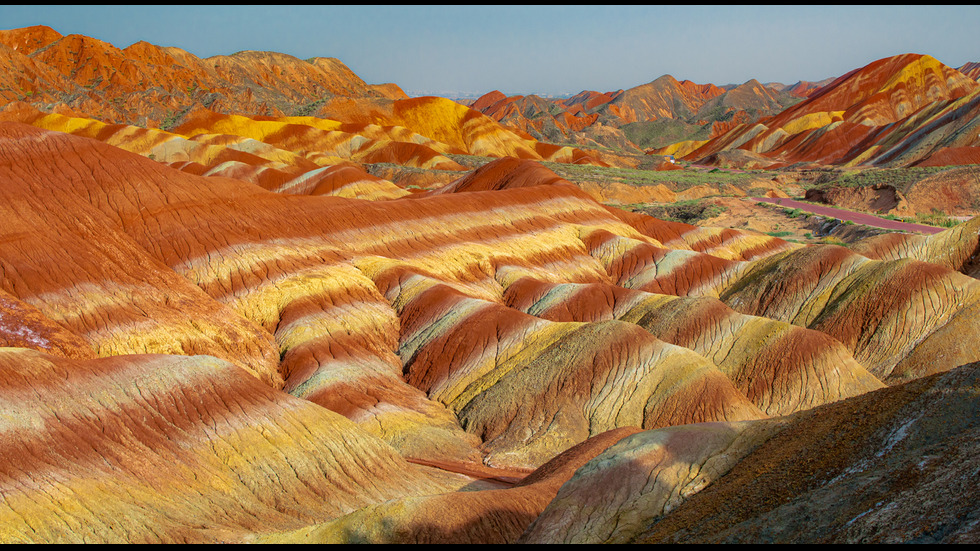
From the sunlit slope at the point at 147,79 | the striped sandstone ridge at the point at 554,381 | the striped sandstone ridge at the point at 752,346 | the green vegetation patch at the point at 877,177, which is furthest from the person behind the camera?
the sunlit slope at the point at 147,79

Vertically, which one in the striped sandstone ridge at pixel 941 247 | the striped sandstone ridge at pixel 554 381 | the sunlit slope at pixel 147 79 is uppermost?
the sunlit slope at pixel 147 79

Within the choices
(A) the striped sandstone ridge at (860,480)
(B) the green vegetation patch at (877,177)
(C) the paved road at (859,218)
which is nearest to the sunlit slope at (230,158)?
(C) the paved road at (859,218)

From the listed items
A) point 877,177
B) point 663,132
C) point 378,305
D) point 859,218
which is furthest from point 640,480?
point 663,132

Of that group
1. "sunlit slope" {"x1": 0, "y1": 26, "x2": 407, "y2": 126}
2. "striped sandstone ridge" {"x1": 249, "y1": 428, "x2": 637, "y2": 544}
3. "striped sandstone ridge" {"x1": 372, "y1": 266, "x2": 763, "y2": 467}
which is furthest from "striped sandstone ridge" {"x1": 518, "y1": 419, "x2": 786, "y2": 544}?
"sunlit slope" {"x1": 0, "y1": 26, "x2": 407, "y2": 126}

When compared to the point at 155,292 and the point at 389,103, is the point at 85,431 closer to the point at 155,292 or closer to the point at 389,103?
the point at 155,292

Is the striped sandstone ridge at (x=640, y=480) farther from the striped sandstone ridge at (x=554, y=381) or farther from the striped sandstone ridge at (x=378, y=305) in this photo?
the striped sandstone ridge at (x=554, y=381)

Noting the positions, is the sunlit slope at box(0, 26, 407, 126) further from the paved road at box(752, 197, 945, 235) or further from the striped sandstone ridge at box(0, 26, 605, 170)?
the paved road at box(752, 197, 945, 235)

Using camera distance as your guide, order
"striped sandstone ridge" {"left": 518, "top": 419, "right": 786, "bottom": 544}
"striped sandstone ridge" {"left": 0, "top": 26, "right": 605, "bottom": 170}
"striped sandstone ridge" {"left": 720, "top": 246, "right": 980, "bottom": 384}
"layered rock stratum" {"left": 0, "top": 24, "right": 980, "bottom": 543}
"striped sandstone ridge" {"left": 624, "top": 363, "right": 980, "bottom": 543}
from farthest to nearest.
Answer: "striped sandstone ridge" {"left": 0, "top": 26, "right": 605, "bottom": 170}, "striped sandstone ridge" {"left": 720, "top": 246, "right": 980, "bottom": 384}, "striped sandstone ridge" {"left": 518, "top": 419, "right": 786, "bottom": 544}, "layered rock stratum" {"left": 0, "top": 24, "right": 980, "bottom": 543}, "striped sandstone ridge" {"left": 624, "top": 363, "right": 980, "bottom": 543}
